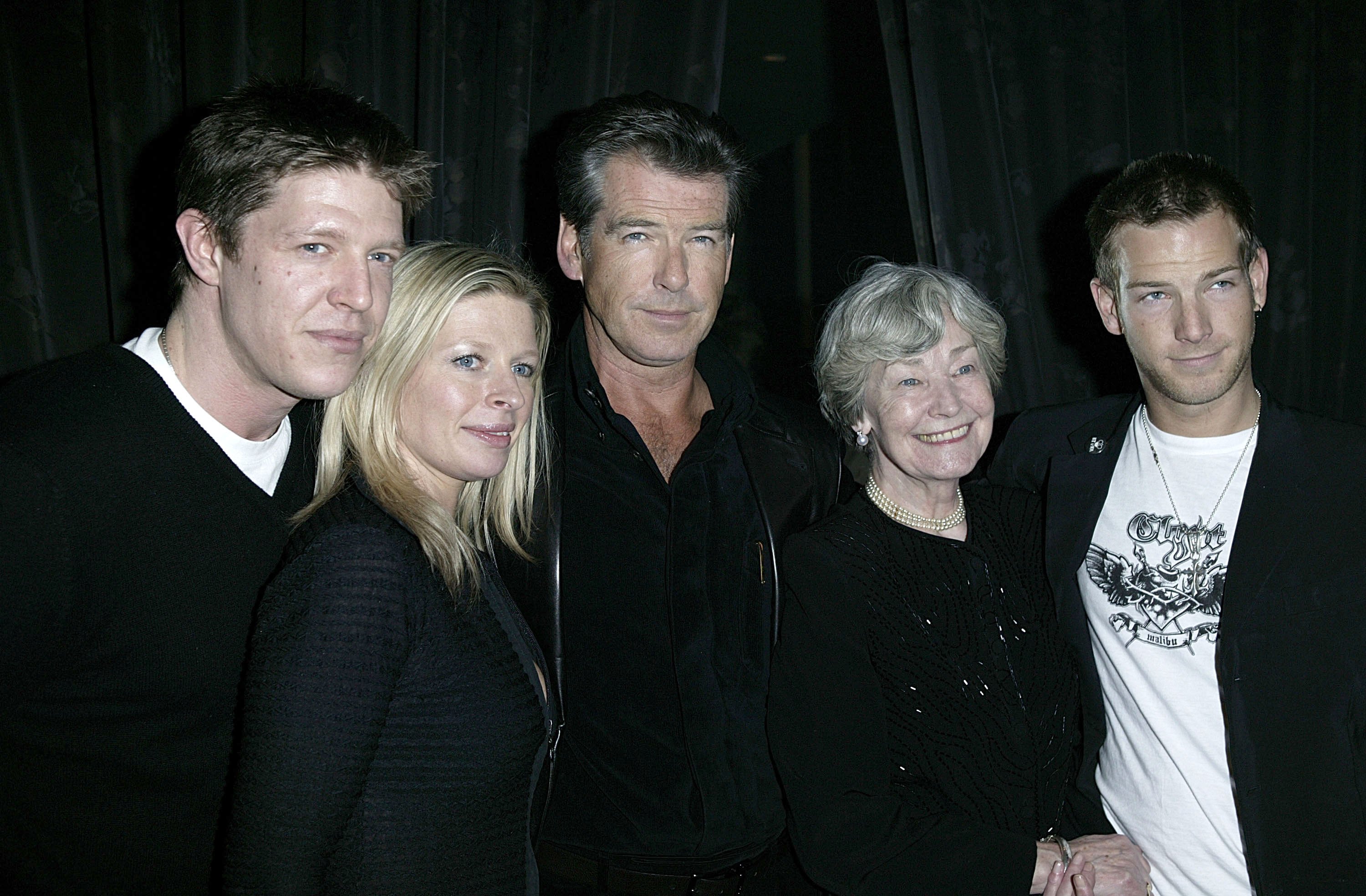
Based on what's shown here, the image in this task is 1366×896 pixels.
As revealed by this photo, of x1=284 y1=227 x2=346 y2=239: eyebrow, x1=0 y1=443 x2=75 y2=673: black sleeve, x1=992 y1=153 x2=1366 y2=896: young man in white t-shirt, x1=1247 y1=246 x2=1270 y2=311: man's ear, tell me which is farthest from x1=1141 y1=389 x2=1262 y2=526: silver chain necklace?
x1=0 y1=443 x2=75 y2=673: black sleeve

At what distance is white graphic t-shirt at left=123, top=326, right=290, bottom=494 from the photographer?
1250 mm

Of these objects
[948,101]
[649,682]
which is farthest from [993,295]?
[649,682]

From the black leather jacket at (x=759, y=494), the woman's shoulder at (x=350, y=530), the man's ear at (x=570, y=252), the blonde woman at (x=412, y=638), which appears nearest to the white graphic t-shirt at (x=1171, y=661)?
the black leather jacket at (x=759, y=494)

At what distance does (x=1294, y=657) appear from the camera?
4.75ft

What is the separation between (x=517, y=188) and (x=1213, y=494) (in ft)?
5.07

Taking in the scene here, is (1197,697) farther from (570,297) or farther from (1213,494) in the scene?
(570,297)

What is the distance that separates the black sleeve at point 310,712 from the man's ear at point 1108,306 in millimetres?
1412

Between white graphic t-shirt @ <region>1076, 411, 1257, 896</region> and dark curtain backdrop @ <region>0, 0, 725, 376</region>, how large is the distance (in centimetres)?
134

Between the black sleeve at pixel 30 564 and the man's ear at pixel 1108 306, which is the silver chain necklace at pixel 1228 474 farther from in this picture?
the black sleeve at pixel 30 564

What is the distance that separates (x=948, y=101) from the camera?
236 cm

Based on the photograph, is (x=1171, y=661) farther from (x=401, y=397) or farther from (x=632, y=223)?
(x=401, y=397)

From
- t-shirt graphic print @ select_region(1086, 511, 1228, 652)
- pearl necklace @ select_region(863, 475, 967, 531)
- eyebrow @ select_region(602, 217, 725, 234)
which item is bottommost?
t-shirt graphic print @ select_region(1086, 511, 1228, 652)

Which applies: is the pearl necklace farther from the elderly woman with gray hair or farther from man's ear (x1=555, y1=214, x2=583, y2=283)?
man's ear (x1=555, y1=214, x2=583, y2=283)

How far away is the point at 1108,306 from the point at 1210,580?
552mm
